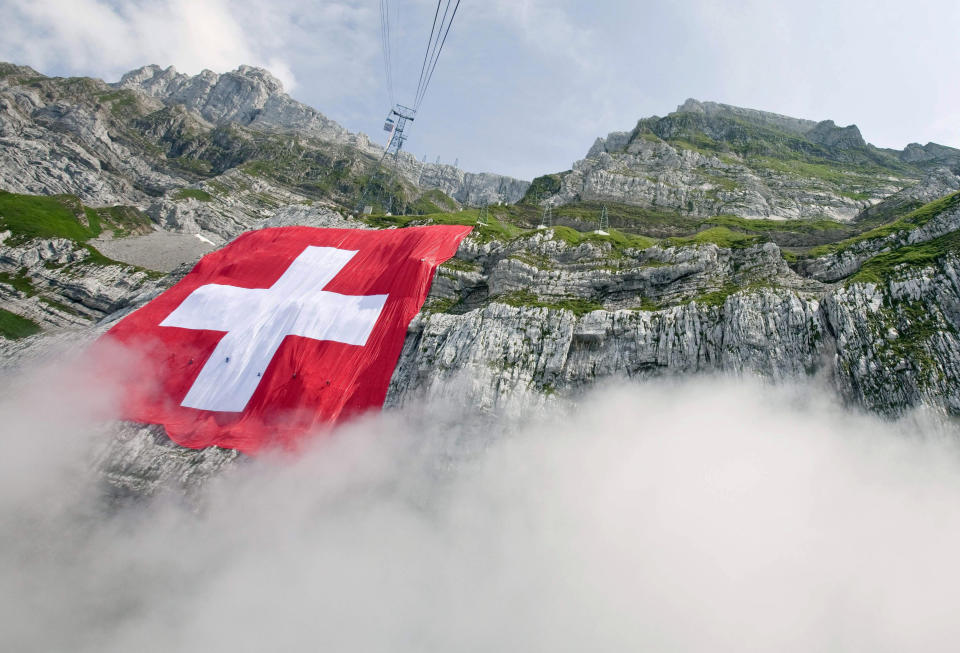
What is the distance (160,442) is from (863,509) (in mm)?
50363

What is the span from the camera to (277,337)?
42.2 metres

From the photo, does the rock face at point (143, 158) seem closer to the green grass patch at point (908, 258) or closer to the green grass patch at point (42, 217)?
the green grass patch at point (42, 217)

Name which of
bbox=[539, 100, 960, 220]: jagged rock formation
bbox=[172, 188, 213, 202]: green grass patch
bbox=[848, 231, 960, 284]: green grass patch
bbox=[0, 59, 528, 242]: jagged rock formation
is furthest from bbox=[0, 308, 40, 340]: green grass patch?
bbox=[539, 100, 960, 220]: jagged rock formation

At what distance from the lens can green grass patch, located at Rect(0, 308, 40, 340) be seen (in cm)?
5858

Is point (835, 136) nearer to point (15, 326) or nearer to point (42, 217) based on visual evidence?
point (15, 326)

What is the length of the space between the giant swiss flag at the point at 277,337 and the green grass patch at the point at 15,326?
28437 mm

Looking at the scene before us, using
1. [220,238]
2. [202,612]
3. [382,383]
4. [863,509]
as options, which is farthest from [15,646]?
[220,238]

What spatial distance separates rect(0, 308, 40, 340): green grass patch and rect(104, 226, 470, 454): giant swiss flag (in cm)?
2844

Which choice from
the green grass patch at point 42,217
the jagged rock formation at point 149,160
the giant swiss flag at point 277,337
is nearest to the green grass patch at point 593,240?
the giant swiss flag at point 277,337

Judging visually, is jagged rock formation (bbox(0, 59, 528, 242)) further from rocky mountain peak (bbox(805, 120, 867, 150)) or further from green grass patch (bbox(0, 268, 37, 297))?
rocky mountain peak (bbox(805, 120, 867, 150))

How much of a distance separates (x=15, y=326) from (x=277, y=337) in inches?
1935

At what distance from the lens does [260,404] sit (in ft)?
125

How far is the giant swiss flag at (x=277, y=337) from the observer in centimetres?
3753

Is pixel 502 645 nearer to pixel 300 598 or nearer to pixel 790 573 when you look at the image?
pixel 300 598
